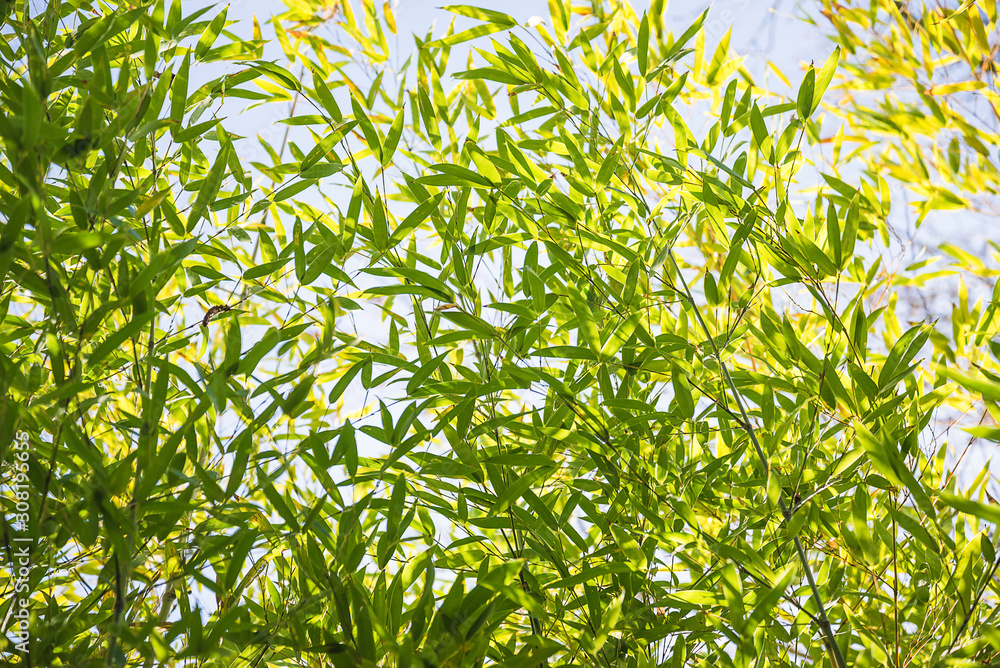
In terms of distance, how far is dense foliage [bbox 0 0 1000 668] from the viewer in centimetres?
67

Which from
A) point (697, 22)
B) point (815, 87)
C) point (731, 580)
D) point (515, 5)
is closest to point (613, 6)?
point (515, 5)

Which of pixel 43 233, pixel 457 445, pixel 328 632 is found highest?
pixel 43 233

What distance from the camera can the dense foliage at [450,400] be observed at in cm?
67

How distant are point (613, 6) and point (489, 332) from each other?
2.92 feet

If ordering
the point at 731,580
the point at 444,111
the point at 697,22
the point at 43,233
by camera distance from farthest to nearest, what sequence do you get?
the point at 444,111 < the point at 697,22 < the point at 731,580 < the point at 43,233

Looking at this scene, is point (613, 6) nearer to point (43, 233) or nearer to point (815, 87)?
point (815, 87)

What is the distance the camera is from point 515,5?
1.36m

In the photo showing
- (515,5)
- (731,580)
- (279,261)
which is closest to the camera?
(731,580)

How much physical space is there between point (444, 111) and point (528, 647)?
79cm

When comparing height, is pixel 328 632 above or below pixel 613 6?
below

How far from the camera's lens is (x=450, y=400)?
88 centimetres

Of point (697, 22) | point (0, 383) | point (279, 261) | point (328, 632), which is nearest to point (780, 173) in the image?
point (697, 22)

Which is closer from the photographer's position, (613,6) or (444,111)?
(444,111)

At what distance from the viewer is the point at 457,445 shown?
2.62ft
